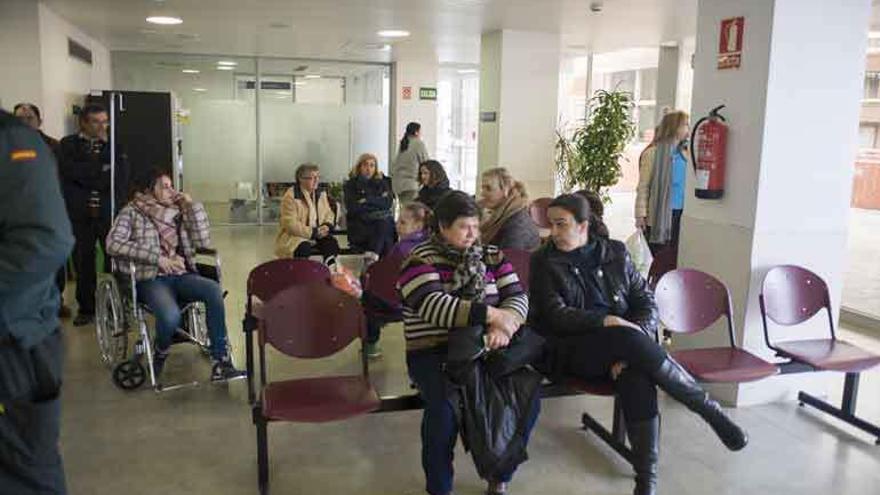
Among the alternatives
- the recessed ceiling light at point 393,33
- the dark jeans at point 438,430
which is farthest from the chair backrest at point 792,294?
the recessed ceiling light at point 393,33

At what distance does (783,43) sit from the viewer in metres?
3.69

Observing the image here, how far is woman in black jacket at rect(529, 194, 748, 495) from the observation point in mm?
2920

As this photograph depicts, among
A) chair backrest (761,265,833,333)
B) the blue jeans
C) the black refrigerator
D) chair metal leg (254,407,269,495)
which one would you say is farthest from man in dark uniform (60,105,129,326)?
chair backrest (761,265,833,333)

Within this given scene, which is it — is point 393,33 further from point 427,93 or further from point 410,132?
point 427,93

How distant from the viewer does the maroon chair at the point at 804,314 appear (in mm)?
3643

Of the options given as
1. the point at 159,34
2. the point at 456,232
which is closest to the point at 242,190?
the point at 159,34

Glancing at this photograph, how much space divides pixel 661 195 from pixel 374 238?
2.38m

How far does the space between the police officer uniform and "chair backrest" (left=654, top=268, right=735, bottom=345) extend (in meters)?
3.83

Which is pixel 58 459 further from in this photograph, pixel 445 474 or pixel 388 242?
pixel 388 242

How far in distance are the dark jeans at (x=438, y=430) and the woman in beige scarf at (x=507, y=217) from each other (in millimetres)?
1438

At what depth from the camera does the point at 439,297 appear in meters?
2.85

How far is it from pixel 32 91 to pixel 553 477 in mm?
5688

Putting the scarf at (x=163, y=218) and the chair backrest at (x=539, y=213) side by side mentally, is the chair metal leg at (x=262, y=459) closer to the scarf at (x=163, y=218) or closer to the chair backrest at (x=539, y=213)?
the scarf at (x=163, y=218)

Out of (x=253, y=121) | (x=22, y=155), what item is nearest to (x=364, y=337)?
(x=22, y=155)
